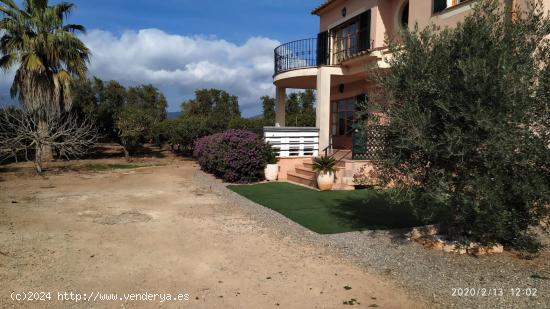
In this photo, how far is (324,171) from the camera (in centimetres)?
1131

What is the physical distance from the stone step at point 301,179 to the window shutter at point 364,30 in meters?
5.67

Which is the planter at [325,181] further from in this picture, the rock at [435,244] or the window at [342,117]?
the window at [342,117]

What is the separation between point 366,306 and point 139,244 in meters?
3.71

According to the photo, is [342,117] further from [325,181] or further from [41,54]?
[41,54]

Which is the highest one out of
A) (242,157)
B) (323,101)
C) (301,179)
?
A: (323,101)

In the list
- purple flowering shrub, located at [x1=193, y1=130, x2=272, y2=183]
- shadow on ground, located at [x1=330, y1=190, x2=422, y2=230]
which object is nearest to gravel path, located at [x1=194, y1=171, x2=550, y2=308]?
shadow on ground, located at [x1=330, y1=190, x2=422, y2=230]

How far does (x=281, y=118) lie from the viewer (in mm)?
19000

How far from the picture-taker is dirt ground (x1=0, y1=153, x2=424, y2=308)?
4.07m

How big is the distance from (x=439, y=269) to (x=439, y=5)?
29.5 ft

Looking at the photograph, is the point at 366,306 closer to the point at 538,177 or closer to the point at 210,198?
the point at 538,177

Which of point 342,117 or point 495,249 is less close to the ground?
point 342,117

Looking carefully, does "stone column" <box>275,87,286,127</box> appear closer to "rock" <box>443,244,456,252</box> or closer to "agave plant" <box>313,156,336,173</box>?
"agave plant" <box>313,156,336,173</box>

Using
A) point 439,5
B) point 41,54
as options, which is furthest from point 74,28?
point 439,5

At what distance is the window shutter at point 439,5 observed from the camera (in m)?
11.0
